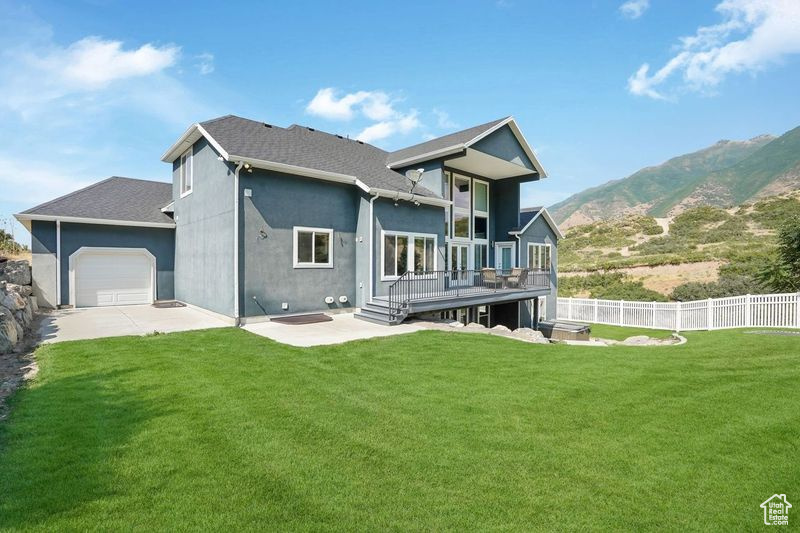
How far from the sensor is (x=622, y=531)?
8.21 feet

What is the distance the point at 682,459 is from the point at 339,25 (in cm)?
1677

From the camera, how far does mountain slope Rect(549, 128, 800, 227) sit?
61875 millimetres

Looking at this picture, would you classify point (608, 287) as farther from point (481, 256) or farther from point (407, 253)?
Answer: point (407, 253)

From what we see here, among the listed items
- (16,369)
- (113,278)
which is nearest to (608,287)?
(113,278)

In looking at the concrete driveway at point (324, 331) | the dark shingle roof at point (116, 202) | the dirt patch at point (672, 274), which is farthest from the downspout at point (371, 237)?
the dirt patch at point (672, 274)

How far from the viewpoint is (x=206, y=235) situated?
12492 millimetres

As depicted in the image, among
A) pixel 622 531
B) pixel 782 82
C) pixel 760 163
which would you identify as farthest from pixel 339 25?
pixel 760 163

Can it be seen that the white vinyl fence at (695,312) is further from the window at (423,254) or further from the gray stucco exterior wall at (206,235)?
the gray stucco exterior wall at (206,235)

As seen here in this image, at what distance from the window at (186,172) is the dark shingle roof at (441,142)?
828cm

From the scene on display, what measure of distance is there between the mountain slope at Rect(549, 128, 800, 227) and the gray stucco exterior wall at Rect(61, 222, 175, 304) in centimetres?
7667

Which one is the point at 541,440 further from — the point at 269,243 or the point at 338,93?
the point at 338,93

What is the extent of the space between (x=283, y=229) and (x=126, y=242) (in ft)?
25.9

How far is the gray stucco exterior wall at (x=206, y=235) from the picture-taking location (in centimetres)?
1110

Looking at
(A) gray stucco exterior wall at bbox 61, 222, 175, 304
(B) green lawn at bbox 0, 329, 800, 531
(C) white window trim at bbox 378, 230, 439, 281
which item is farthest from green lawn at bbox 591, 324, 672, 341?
(A) gray stucco exterior wall at bbox 61, 222, 175, 304
